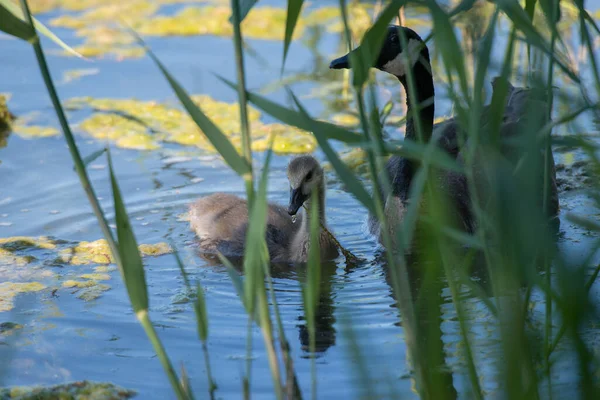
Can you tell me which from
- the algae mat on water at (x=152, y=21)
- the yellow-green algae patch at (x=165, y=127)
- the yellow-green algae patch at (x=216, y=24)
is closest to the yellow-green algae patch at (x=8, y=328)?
the yellow-green algae patch at (x=165, y=127)

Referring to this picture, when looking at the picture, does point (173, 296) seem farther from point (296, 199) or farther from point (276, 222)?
point (276, 222)

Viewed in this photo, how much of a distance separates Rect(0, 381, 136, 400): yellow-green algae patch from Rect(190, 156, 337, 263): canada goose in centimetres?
163

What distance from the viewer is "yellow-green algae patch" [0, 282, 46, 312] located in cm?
433

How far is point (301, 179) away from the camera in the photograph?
4.70 meters

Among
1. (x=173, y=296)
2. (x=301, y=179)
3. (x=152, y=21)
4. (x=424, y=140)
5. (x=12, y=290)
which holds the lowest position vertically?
(x=173, y=296)

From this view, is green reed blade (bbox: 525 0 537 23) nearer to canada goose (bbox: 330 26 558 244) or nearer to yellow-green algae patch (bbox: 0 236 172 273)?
canada goose (bbox: 330 26 558 244)

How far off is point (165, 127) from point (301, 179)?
108 inches

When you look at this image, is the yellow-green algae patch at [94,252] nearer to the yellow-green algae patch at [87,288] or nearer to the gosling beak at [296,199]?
the yellow-green algae patch at [87,288]

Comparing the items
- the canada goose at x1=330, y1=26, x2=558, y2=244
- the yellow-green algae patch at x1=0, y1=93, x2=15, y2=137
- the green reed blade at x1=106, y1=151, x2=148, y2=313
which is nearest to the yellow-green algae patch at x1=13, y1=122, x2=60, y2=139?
the yellow-green algae patch at x1=0, y1=93, x2=15, y2=137

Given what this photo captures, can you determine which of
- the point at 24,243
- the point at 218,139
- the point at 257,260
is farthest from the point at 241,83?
the point at 24,243

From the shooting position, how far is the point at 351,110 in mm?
7301

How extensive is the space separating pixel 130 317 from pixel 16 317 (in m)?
0.55

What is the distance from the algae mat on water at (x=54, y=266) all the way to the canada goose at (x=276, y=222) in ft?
0.99

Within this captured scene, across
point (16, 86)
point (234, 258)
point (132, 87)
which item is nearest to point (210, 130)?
point (234, 258)
